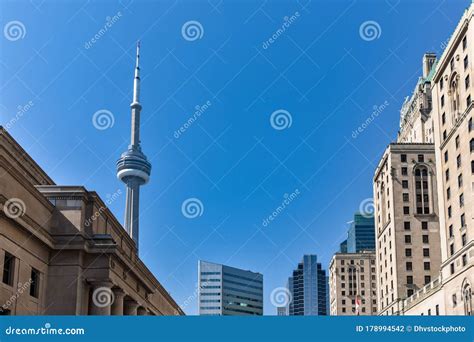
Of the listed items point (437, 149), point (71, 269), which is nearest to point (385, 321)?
point (71, 269)

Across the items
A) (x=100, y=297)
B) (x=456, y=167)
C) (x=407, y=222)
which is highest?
(x=407, y=222)

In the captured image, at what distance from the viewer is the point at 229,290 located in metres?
174

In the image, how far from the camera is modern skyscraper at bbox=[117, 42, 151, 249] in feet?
541

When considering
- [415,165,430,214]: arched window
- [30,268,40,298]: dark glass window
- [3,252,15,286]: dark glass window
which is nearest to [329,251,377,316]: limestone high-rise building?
[415,165,430,214]: arched window

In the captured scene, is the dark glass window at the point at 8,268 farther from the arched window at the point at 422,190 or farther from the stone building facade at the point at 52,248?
the arched window at the point at 422,190

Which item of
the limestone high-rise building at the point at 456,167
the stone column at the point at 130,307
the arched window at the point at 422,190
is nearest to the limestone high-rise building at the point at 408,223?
the arched window at the point at 422,190

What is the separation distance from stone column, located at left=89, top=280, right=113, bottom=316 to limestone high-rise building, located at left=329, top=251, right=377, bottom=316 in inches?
5210

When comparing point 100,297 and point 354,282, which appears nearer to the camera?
point 100,297

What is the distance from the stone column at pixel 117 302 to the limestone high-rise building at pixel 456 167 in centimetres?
3208

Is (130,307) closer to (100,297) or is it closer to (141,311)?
(141,311)

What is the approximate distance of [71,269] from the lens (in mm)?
38094

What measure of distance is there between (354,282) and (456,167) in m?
108

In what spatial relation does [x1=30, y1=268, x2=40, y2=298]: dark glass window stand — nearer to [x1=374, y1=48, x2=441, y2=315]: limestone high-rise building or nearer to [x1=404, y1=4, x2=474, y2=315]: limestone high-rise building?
[x1=404, y1=4, x2=474, y2=315]: limestone high-rise building

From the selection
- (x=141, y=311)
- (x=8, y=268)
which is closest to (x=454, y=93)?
(x=141, y=311)
